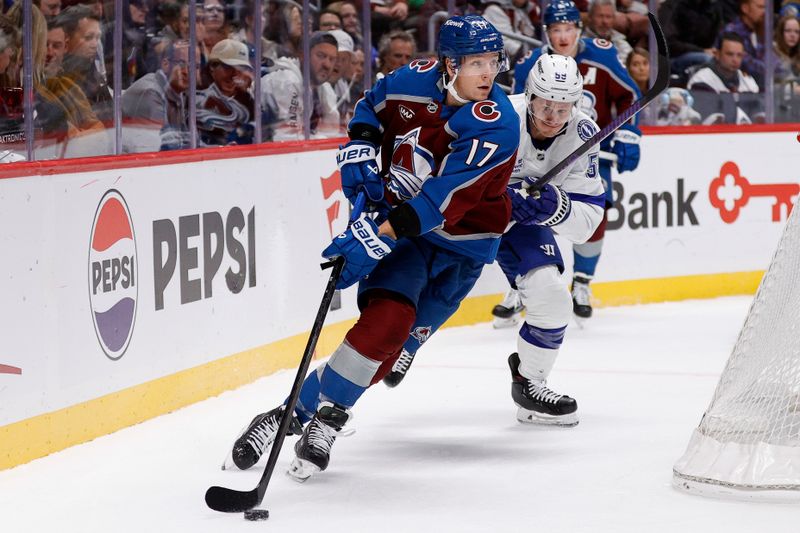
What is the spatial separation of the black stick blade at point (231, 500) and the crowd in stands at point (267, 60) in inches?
55.5

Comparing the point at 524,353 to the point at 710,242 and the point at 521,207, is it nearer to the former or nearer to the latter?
the point at 521,207

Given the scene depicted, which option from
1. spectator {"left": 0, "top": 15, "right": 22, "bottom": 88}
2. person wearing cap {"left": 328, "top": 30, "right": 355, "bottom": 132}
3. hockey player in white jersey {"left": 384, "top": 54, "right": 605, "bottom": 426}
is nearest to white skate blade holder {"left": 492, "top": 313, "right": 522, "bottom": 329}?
person wearing cap {"left": 328, "top": 30, "right": 355, "bottom": 132}

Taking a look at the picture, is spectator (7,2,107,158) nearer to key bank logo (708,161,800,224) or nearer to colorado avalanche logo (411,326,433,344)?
colorado avalanche logo (411,326,433,344)

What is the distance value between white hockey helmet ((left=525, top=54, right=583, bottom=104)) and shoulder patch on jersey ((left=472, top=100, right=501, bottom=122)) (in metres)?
0.61

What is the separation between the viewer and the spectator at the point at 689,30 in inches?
288

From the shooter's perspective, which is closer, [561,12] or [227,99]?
[227,99]

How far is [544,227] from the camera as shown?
4289 mm

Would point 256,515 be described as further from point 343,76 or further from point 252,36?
A: point 343,76

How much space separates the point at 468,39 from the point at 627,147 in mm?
2776

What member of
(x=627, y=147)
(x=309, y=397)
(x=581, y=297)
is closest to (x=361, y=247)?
(x=309, y=397)

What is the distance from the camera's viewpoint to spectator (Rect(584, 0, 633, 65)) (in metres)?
7.16

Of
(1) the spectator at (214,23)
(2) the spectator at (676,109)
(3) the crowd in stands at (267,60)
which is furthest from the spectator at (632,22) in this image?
(1) the spectator at (214,23)

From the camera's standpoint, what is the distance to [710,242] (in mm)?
7215

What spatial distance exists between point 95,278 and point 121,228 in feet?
0.72
